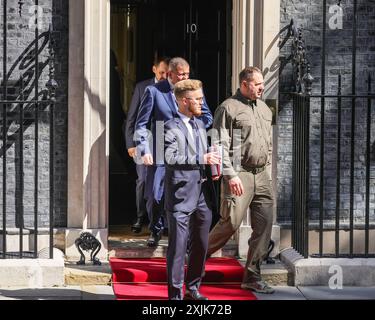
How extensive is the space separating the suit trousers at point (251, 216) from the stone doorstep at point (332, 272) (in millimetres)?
467

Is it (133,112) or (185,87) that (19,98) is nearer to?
(133,112)

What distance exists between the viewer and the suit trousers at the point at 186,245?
34.9 ft

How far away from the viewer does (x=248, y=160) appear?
447 inches

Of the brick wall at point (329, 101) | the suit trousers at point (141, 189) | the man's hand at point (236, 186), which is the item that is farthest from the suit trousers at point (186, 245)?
the brick wall at point (329, 101)

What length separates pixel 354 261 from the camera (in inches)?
470

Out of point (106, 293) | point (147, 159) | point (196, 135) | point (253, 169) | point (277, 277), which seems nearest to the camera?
point (196, 135)

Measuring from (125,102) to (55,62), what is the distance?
2167mm

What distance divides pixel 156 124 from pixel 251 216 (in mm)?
1280

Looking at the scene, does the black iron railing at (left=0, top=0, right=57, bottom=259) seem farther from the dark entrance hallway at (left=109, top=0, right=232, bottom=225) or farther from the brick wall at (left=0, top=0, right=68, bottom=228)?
the dark entrance hallway at (left=109, top=0, right=232, bottom=225)

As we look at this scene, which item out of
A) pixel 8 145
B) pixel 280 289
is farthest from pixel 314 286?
pixel 8 145

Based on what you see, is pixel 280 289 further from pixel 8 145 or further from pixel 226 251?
pixel 8 145

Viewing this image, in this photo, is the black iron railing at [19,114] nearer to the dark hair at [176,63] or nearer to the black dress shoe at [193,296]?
the dark hair at [176,63]

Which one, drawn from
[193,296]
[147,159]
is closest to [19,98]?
[147,159]

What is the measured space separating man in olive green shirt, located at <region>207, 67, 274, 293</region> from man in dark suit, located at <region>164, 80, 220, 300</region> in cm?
44
